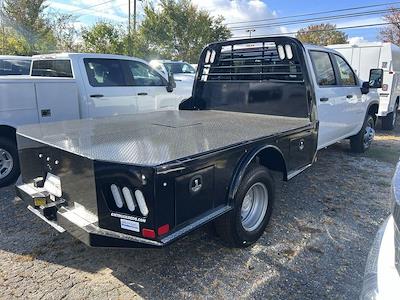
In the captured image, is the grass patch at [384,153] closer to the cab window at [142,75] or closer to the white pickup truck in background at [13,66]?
the cab window at [142,75]

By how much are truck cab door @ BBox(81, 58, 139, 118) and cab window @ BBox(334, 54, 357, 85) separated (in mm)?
3649

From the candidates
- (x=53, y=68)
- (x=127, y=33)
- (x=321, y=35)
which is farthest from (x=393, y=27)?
(x=53, y=68)

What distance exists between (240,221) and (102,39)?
26.0 meters

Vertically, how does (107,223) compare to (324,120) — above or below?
below

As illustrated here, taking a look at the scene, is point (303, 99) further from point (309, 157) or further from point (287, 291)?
point (287, 291)

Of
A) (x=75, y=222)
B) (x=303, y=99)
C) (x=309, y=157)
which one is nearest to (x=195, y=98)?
(x=303, y=99)

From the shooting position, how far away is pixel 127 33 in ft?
98.6

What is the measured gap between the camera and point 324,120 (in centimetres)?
481

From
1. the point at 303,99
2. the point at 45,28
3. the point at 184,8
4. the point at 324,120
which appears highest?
the point at 184,8

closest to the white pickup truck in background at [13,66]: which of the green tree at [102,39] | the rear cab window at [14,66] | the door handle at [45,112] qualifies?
the rear cab window at [14,66]

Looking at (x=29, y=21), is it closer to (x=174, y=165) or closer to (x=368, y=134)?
(x=368, y=134)

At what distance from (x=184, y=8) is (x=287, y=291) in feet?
112

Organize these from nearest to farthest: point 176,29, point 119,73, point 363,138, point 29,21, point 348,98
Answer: point 348,98
point 119,73
point 363,138
point 29,21
point 176,29

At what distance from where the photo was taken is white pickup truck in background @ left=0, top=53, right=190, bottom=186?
467cm
